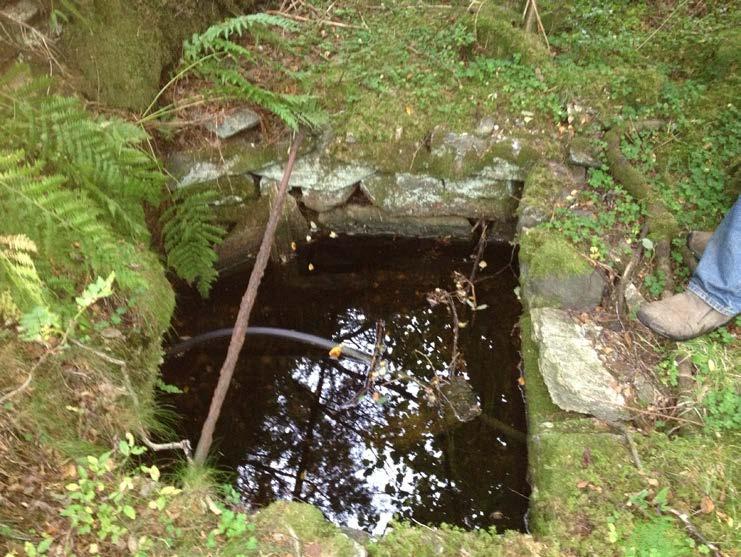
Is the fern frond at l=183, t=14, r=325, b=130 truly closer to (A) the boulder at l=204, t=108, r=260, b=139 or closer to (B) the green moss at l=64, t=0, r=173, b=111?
(A) the boulder at l=204, t=108, r=260, b=139

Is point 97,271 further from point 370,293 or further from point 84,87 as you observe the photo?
point 370,293

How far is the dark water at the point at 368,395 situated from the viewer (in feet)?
10.6

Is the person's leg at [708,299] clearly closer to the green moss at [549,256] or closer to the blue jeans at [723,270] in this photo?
the blue jeans at [723,270]

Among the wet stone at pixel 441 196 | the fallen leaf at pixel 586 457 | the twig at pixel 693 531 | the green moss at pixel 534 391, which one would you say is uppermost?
the wet stone at pixel 441 196

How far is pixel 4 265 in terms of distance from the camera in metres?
2.37

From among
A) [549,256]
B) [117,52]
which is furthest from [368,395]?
[117,52]

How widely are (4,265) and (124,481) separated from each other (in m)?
1.14

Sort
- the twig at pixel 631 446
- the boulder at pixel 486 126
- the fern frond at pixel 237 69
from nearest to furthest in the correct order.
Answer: the twig at pixel 631 446, the fern frond at pixel 237 69, the boulder at pixel 486 126

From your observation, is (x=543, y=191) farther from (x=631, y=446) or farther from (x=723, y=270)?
(x=631, y=446)

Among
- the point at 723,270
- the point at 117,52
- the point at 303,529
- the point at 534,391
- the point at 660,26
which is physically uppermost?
the point at 660,26

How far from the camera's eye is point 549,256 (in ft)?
11.8

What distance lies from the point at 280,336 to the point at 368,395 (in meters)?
0.82

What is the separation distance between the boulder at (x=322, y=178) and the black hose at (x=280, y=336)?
123 centimetres

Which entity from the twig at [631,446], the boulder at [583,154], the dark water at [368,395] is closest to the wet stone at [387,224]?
the dark water at [368,395]
